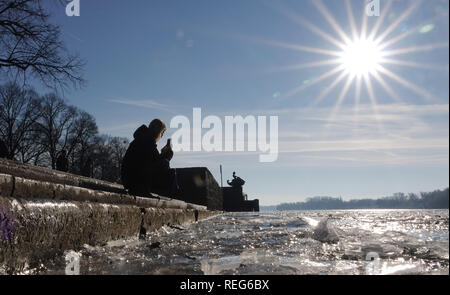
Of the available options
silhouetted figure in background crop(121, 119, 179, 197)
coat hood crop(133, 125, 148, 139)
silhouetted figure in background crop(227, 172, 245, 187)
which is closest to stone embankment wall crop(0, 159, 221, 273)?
silhouetted figure in background crop(121, 119, 179, 197)

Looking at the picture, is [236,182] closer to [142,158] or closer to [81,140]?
[81,140]

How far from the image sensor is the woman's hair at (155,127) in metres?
5.46

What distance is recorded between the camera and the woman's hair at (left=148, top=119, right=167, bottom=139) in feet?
17.9

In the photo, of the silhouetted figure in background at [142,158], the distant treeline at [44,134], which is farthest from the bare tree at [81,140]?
the silhouetted figure in background at [142,158]

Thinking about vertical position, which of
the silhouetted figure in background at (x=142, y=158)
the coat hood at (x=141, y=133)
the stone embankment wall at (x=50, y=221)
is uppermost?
the coat hood at (x=141, y=133)

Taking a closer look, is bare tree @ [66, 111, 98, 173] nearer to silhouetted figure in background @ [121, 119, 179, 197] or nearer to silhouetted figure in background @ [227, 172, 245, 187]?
silhouetted figure in background @ [227, 172, 245, 187]

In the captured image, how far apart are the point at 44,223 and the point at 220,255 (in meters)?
1.14

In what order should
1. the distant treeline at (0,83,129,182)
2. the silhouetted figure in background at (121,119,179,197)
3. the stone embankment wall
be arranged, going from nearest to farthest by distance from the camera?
the stone embankment wall < the silhouetted figure in background at (121,119,179,197) < the distant treeline at (0,83,129,182)

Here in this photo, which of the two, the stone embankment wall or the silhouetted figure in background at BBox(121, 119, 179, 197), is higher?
the silhouetted figure in background at BBox(121, 119, 179, 197)

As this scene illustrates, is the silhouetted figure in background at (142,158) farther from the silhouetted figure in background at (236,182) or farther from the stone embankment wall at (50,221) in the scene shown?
the silhouetted figure in background at (236,182)

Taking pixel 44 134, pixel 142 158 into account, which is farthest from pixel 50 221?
pixel 44 134

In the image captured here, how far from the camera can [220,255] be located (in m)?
2.46
